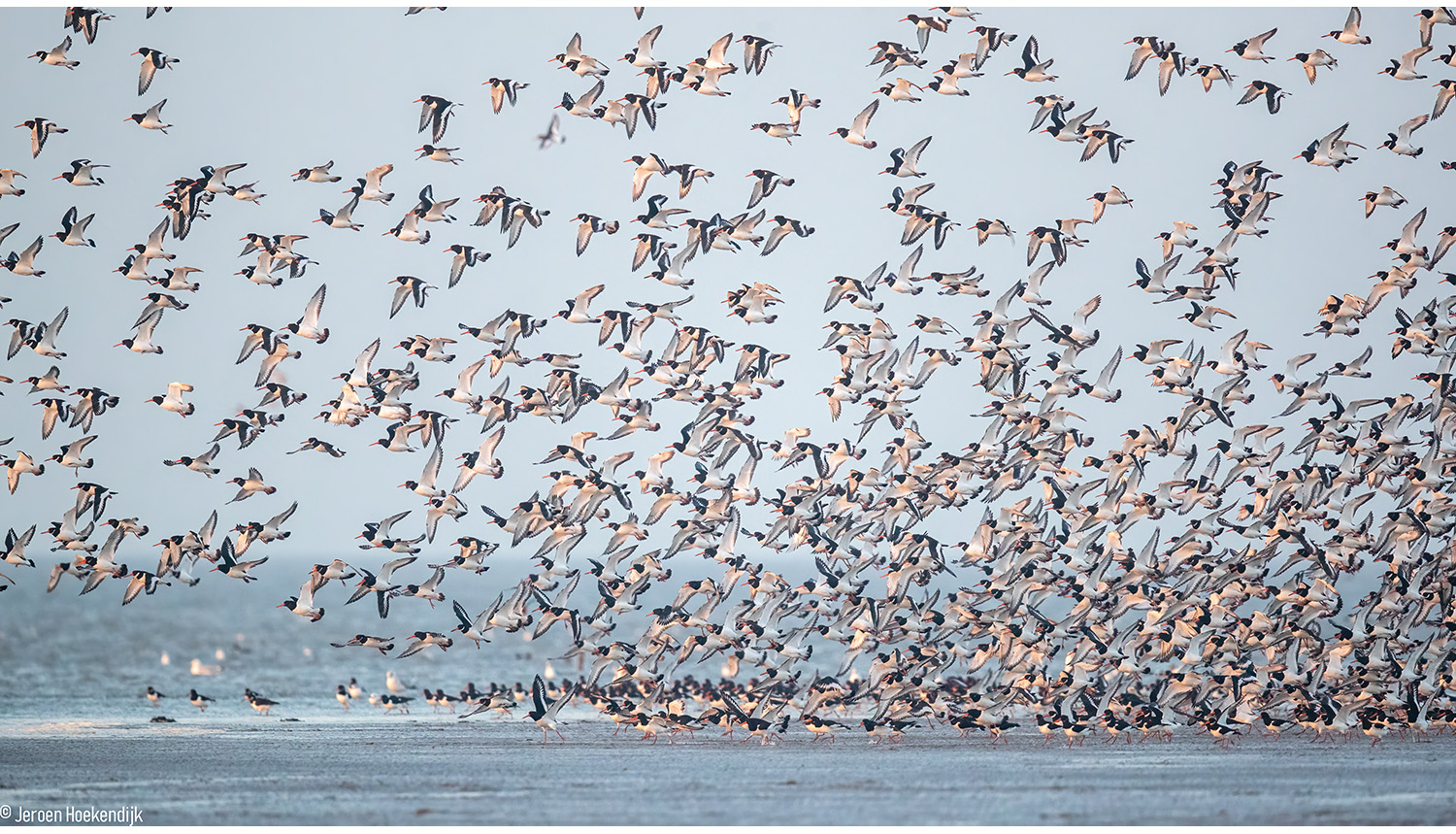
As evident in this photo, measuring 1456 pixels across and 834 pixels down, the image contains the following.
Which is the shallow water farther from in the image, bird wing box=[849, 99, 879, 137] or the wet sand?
bird wing box=[849, 99, 879, 137]

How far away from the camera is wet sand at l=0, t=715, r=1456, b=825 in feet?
80.6

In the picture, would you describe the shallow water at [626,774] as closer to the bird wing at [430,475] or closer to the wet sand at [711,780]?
the wet sand at [711,780]

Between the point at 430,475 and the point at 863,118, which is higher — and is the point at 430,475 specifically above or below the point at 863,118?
below

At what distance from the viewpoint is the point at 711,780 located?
28.0 meters

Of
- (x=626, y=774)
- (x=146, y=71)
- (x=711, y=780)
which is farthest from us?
Answer: (x=146, y=71)

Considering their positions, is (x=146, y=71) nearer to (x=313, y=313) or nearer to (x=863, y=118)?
(x=313, y=313)

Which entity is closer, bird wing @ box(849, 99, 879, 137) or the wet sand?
the wet sand

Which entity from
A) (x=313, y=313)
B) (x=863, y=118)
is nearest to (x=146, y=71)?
(x=313, y=313)

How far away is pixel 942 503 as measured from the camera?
3644 centimetres

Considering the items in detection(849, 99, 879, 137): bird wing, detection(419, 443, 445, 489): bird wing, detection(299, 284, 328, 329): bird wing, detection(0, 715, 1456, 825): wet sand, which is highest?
detection(849, 99, 879, 137): bird wing

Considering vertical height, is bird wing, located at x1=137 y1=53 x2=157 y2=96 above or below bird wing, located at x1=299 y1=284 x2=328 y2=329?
above

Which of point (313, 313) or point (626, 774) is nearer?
point (626, 774)

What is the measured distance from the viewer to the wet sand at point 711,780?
2456cm

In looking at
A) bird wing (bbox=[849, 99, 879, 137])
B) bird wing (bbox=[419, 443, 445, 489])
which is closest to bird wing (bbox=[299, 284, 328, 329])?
bird wing (bbox=[419, 443, 445, 489])
